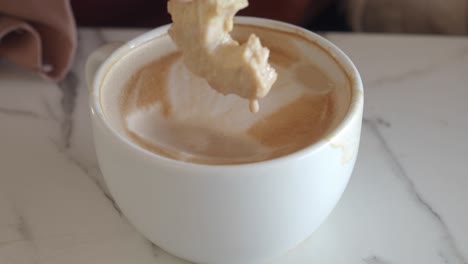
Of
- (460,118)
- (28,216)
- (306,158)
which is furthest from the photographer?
(460,118)

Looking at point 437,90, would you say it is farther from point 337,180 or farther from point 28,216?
point 28,216

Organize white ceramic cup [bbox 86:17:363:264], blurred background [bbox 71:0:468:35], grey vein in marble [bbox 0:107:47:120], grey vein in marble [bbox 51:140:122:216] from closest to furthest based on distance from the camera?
white ceramic cup [bbox 86:17:363:264] < grey vein in marble [bbox 51:140:122:216] < grey vein in marble [bbox 0:107:47:120] < blurred background [bbox 71:0:468:35]

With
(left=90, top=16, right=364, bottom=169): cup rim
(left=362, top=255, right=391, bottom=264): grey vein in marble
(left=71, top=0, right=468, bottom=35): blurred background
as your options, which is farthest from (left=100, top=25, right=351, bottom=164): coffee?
(left=71, top=0, right=468, bottom=35): blurred background

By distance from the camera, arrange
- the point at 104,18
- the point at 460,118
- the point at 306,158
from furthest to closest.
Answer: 1. the point at 104,18
2. the point at 460,118
3. the point at 306,158

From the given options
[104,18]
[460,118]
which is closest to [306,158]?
[460,118]

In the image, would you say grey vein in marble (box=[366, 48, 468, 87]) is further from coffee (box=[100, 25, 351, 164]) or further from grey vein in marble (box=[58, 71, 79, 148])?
grey vein in marble (box=[58, 71, 79, 148])

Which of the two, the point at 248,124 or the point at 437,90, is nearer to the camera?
the point at 248,124
